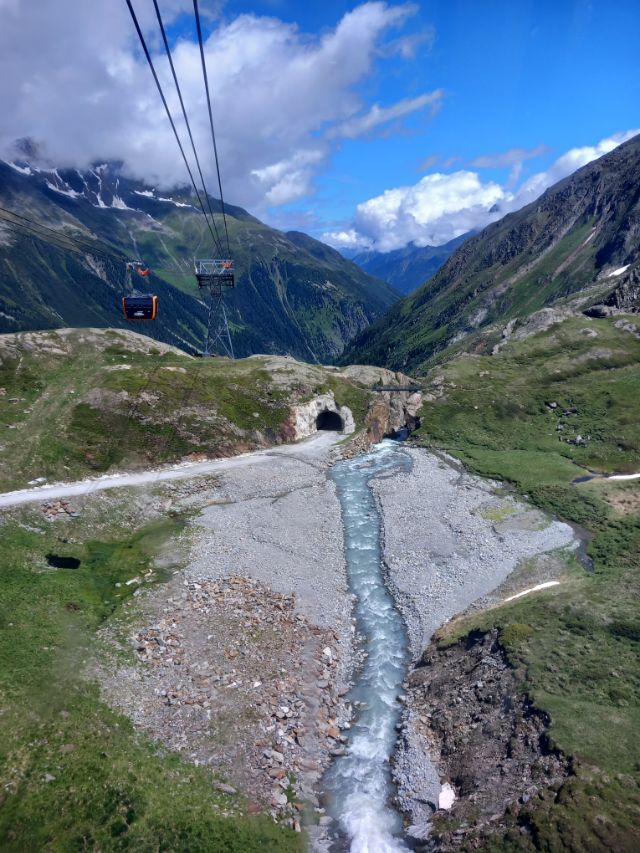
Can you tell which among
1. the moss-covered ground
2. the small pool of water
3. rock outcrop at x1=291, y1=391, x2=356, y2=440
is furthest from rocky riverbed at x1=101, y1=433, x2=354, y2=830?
rock outcrop at x1=291, y1=391, x2=356, y2=440

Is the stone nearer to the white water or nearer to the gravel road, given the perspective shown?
the white water

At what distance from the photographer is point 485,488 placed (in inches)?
2832

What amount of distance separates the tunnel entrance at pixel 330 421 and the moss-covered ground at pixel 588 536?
16276mm

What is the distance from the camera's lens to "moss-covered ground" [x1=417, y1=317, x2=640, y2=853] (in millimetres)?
23328

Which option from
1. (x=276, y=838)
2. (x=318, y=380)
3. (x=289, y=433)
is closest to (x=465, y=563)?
(x=276, y=838)

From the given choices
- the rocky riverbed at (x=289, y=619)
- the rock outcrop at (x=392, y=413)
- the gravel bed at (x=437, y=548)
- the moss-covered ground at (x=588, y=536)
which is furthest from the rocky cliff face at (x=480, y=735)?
the rock outcrop at (x=392, y=413)

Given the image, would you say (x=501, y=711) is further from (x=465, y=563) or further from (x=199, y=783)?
(x=465, y=563)

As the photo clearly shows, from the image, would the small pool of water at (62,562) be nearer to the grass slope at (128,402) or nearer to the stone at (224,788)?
the grass slope at (128,402)

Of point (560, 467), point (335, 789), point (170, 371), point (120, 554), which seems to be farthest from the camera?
point (170, 371)

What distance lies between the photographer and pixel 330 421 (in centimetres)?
10138

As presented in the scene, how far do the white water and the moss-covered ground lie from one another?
525 cm

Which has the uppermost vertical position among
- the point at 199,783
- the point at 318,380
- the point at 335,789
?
the point at 318,380

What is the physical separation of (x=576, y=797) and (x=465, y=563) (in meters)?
28.8

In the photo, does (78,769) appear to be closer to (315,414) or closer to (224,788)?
(224,788)
